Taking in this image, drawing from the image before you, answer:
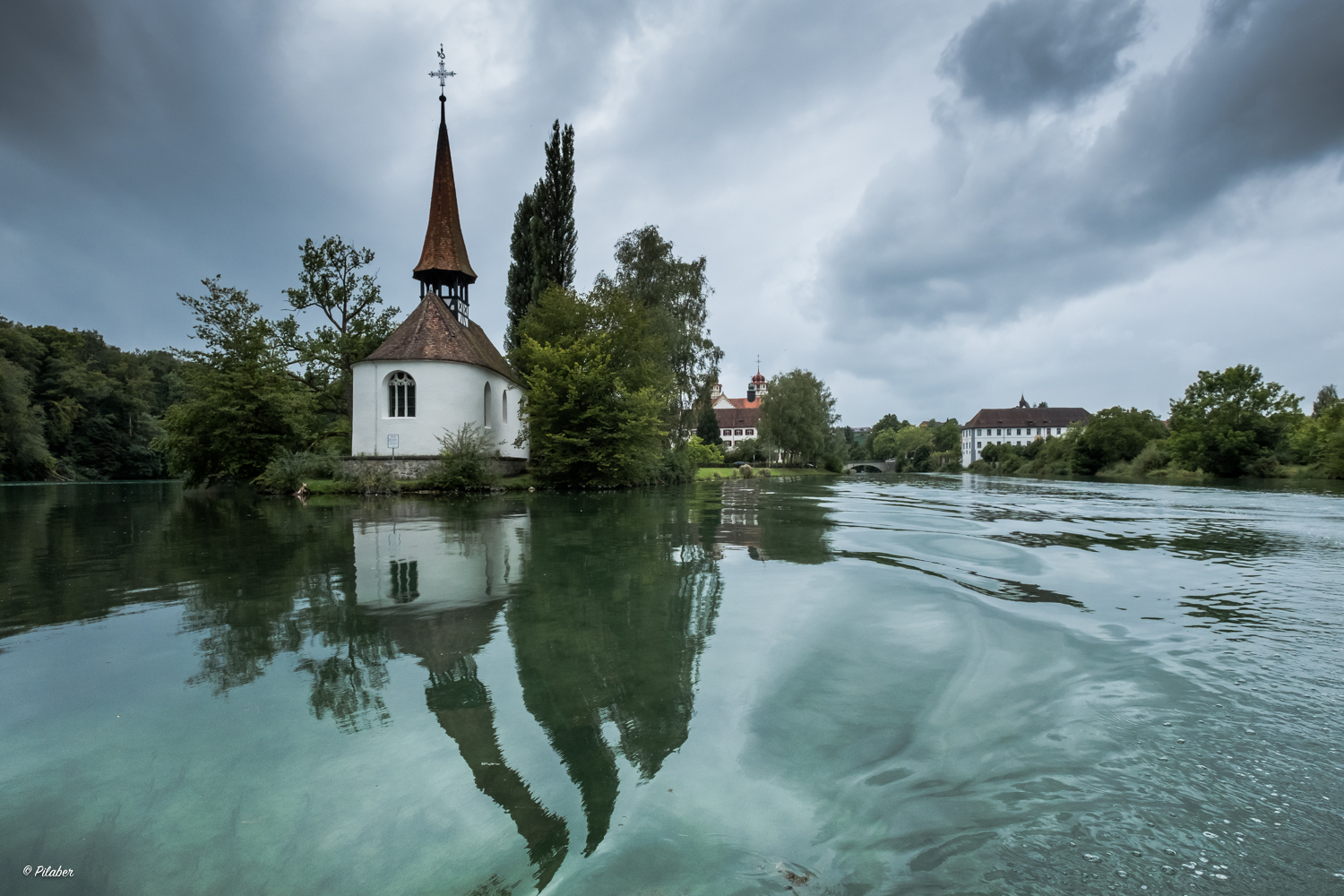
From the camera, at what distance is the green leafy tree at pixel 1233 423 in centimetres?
4356

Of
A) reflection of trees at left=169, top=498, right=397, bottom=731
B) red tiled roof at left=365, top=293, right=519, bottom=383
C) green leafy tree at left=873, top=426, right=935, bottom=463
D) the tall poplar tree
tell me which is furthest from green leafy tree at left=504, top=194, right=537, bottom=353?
green leafy tree at left=873, top=426, right=935, bottom=463

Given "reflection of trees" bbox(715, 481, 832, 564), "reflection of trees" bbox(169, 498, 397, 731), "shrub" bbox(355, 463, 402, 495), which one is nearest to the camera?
"reflection of trees" bbox(169, 498, 397, 731)

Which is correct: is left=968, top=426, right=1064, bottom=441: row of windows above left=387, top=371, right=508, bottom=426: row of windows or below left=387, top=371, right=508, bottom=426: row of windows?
above

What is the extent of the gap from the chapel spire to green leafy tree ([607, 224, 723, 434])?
6.97m

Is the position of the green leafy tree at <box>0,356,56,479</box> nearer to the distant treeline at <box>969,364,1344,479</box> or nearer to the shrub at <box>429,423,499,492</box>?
the shrub at <box>429,423,499,492</box>

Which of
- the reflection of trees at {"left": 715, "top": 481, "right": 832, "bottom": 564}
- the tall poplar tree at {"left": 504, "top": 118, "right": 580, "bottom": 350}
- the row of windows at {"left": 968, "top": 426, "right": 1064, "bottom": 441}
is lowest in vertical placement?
the reflection of trees at {"left": 715, "top": 481, "right": 832, "bottom": 564}

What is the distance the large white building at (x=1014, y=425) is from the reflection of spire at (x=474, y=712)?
128 meters

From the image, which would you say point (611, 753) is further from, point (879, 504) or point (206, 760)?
point (879, 504)

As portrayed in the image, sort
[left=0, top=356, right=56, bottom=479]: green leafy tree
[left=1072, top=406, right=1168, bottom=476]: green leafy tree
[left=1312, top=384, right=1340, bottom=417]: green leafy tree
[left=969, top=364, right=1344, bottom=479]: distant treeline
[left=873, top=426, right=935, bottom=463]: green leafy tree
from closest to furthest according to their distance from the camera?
[left=0, top=356, right=56, bottom=479]: green leafy tree → [left=969, top=364, right=1344, bottom=479]: distant treeline → [left=1072, top=406, right=1168, bottom=476]: green leafy tree → [left=1312, top=384, right=1340, bottom=417]: green leafy tree → [left=873, top=426, right=935, bottom=463]: green leafy tree

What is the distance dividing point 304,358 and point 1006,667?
34395 mm

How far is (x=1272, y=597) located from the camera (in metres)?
5.82

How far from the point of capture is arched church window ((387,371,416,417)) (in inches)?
1007

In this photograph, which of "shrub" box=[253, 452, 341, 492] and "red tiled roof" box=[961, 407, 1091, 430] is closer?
"shrub" box=[253, 452, 341, 492]

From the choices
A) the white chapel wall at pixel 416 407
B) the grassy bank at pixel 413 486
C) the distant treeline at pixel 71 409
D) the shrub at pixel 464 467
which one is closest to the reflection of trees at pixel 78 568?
the grassy bank at pixel 413 486
